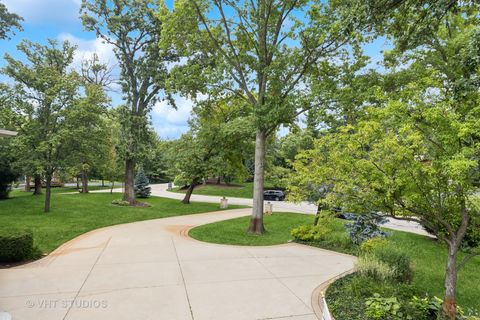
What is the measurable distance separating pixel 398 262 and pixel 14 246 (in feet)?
31.6

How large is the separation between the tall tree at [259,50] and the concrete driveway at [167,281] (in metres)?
4.03

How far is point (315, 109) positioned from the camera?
37.1 feet

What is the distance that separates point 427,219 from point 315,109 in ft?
22.5

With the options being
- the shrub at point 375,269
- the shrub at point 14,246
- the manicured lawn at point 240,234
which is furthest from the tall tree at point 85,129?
the shrub at point 375,269

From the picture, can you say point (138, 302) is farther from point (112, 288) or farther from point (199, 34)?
point (199, 34)

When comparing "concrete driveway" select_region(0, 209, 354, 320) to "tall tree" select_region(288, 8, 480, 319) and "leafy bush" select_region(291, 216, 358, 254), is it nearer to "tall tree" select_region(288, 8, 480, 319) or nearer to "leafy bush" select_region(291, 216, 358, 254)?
"leafy bush" select_region(291, 216, 358, 254)

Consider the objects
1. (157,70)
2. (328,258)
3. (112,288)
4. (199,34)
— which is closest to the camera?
(112,288)

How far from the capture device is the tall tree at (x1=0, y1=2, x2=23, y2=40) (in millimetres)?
17734

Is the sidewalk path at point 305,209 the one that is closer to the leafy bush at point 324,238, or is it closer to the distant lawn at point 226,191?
the leafy bush at point 324,238

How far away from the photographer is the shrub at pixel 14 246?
755 cm

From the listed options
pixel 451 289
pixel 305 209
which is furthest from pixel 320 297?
pixel 305 209

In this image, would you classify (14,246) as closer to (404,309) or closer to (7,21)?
(404,309)

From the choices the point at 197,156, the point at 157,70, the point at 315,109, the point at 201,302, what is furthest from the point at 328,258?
the point at 157,70

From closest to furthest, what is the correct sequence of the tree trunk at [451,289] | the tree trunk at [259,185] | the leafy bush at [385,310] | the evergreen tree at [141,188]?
the leafy bush at [385,310], the tree trunk at [451,289], the tree trunk at [259,185], the evergreen tree at [141,188]
